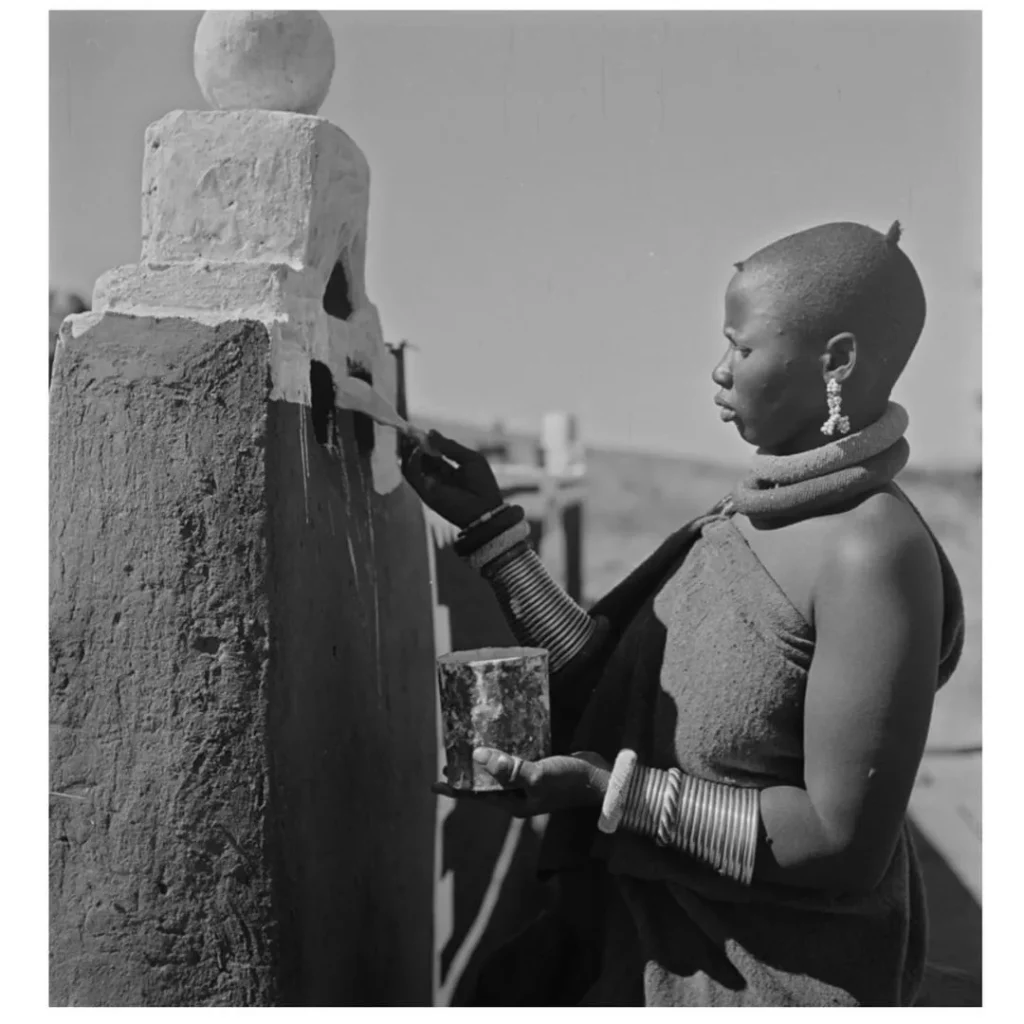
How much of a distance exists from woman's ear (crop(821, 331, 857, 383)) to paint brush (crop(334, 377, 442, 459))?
33.7 inches

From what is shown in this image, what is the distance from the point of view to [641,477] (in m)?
19.5

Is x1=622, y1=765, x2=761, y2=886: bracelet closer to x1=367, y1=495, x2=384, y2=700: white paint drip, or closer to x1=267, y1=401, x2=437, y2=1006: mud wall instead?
x1=267, y1=401, x2=437, y2=1006: mud wall

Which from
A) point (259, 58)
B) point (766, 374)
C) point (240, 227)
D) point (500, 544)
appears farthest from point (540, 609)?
point (259, 58)

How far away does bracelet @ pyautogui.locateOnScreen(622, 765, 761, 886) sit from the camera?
2006 mm

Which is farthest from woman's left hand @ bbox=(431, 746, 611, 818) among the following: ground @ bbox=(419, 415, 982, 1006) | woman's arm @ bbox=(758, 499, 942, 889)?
ground @ bbox=(419, 415, 982, 1006)

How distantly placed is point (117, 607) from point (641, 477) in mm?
17683

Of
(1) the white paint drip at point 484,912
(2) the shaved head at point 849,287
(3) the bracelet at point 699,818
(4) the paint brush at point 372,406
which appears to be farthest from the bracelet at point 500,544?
(1) the white paint drip at point 484,912

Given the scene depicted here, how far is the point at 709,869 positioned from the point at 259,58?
1715 mm

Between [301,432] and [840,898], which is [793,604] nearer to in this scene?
[840,898]

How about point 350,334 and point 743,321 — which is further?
point 350,334

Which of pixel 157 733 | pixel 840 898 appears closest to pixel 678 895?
pixel 840 898

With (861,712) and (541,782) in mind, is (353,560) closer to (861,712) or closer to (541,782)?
(541,782)

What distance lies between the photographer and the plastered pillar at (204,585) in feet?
6.72

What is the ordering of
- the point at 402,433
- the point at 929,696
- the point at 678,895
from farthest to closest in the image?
the point at 402,433 < the point at 678,895 < the point at 929,696
